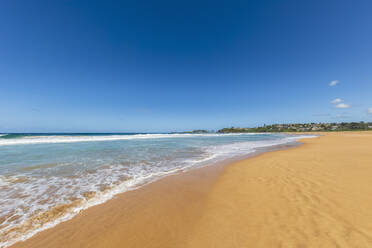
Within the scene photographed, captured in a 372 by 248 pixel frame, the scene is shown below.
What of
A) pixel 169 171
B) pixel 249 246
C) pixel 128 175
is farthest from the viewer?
pixel 169 171

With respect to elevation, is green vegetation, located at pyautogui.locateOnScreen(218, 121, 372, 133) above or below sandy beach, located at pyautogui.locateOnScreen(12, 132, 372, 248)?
above

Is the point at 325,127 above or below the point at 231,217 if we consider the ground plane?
above

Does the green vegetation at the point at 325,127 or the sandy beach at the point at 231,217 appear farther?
the green vegetation at the point at 325,127

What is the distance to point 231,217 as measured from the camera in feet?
9.23

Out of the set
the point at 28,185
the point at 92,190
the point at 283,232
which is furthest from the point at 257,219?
the point at 28,185

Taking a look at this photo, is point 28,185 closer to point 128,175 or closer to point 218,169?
point 128,175

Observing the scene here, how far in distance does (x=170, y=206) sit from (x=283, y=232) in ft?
7.35

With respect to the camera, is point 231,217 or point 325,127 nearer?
point 231,217

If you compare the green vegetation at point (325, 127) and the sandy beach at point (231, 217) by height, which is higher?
the green vegetation at point (325, 127)

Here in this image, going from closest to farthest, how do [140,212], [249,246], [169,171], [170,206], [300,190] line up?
[249,246] < [140,212] < [170,206] < [300,190] < [169,171]

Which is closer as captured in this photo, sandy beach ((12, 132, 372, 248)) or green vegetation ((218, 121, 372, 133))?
sandy beach ((12, 132, 372, 248))

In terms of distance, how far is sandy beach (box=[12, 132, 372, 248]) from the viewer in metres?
2.22

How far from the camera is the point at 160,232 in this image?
246 cm

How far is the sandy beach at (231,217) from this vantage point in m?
2.22
